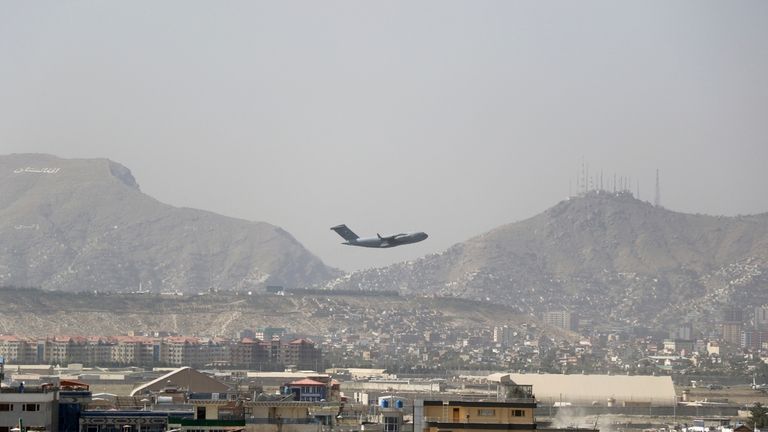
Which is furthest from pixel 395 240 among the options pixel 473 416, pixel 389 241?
pixel 473 416

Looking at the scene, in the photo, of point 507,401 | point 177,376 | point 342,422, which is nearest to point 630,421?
point 177,376

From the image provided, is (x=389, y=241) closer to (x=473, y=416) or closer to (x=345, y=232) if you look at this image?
(x=345, y=232)

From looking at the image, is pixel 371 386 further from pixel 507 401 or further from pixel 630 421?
pixel 507 401

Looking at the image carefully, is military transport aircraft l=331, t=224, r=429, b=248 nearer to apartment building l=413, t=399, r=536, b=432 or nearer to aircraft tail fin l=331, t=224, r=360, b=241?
aircraft tail fin l=331, t=224, r=360, b=241

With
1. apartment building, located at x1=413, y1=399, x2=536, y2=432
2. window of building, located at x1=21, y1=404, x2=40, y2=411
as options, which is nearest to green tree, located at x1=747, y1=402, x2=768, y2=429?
apartment building, located at x1=413, y1=399, x2=536, y2=432

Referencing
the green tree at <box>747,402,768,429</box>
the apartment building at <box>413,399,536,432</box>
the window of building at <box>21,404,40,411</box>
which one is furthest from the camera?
the green tree at <box>747,402,768,429</box>

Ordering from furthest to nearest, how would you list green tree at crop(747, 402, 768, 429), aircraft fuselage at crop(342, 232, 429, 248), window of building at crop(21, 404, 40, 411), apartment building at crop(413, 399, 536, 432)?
aircraft fuselage at crop(342, 232, 429, 248)
green tree at crop(747, 402, 768, 429)
apartment building at crop(413, 399, 536, 432)
window of building at crop(21, 404, 40, 411)

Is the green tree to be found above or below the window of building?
above

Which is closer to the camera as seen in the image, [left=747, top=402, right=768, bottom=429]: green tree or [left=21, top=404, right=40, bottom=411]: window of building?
[left=21, top=404, right=40, bottom=411]: window of building

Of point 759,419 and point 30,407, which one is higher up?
point 759,419

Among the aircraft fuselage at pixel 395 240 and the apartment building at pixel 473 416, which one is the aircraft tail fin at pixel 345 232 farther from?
the apartment building at pixel 473 416

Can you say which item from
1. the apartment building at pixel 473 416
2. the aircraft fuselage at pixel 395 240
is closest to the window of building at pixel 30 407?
the apartment building at pixel 473 416

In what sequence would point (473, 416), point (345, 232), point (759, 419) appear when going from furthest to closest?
1. point (345, 232)
2. point (759, 419)
3. point (473, 416)
